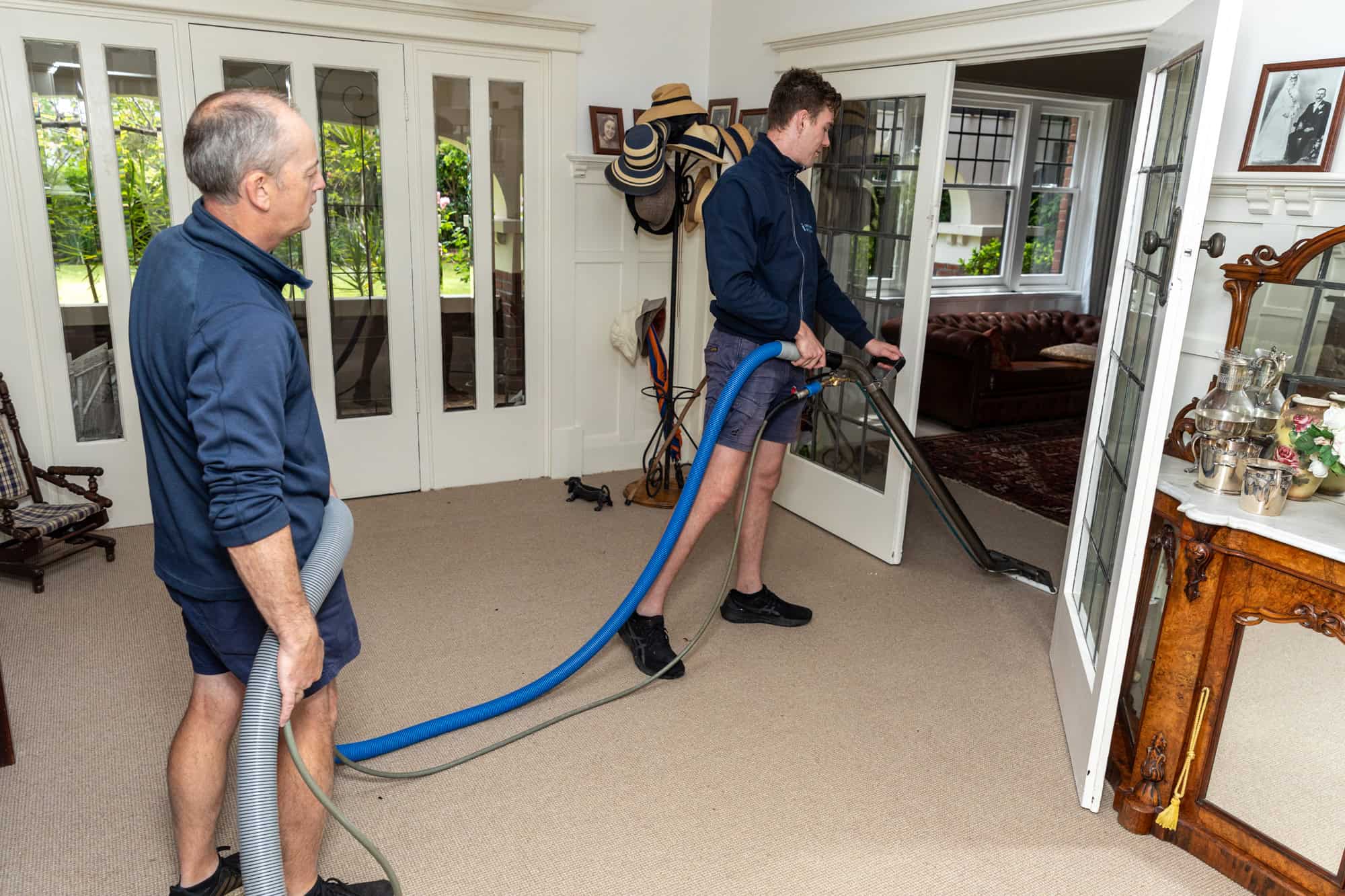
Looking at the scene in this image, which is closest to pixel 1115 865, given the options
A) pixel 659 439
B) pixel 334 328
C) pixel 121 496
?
pixel 659 439

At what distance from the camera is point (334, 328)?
3.97m

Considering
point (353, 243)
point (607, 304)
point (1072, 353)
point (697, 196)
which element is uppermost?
point (697, 196)

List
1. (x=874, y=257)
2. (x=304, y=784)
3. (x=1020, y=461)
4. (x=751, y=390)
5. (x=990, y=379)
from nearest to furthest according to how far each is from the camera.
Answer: (x=304, y=784)
(x=751, y=390)
(x=874, y=257)
(x=1020, y=461)
(x=990, y=379)

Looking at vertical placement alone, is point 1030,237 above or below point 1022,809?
above

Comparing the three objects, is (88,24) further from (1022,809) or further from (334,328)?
(1022,809)

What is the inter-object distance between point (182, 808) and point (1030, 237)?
7.34 metres

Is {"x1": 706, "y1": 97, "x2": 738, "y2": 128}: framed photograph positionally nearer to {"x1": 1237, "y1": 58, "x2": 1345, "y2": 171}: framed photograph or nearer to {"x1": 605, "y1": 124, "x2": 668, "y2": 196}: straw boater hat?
{"x1": 605, "y1": 124, "x2": 668, "y2": 196}: straw boater hat

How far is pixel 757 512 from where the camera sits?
3.01 m

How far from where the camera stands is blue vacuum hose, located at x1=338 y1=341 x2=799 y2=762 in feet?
7.86

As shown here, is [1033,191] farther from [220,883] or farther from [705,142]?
[220,883]

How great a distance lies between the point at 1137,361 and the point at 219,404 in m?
1.93

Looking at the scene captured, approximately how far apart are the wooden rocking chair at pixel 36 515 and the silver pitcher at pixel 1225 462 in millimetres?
3300

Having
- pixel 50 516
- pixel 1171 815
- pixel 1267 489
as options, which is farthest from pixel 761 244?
pixel 50 516

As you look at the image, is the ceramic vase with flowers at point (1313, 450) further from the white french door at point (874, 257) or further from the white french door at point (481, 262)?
the white french door at point (481, 262)
